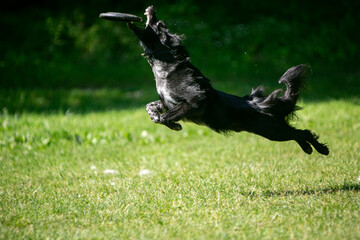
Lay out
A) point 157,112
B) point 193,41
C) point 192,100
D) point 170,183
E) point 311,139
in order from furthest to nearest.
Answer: point 193,41 < point 170,183 < point 311,139 < point 157,112 < point 192,100

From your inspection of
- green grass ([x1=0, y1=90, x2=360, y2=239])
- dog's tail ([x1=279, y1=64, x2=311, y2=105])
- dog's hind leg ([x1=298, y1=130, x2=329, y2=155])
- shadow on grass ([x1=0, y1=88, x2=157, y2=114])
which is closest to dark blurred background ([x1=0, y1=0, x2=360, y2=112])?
shadow on grass ([x1=0, y1=88, x2=157, y2=114])

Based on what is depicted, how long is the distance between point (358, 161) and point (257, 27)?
993 centimetres

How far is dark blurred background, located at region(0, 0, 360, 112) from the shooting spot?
12.7m

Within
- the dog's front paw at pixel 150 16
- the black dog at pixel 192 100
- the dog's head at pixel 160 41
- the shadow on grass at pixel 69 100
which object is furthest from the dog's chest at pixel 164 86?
the shadow on grass at pixel 69 100

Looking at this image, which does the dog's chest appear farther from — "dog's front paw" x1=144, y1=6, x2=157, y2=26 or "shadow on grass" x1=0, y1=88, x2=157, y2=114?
"shadow on grass" x1=0, y1=88, x2=157, y2=114

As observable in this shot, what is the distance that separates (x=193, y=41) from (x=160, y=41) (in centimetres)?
1036

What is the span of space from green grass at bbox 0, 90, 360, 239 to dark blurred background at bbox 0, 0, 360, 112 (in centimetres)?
517

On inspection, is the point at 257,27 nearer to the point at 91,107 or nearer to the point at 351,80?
the point at 351,80

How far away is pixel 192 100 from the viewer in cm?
383

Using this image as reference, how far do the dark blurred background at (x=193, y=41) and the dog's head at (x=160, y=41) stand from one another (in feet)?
25.5

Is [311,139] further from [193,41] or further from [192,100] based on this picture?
[193,41]

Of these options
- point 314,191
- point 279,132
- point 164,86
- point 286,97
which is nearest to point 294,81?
point 286,97

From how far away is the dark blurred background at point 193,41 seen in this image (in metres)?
12.7

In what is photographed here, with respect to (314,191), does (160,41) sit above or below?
above
